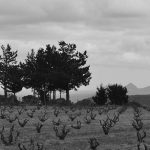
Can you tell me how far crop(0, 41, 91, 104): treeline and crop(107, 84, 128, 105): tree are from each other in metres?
7.02

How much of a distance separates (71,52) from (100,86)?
1208 cm

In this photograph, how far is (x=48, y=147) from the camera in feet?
47.4

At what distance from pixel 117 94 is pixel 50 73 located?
11098 mm

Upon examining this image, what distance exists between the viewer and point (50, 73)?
6562 cm

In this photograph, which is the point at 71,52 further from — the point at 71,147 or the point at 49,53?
the point at 71,147

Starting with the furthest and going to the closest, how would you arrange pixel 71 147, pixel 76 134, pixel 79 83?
pixel 79 83
pixel 76 134
pixel 71 147

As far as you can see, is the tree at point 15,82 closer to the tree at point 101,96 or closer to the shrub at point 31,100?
the shrub at point 31,100

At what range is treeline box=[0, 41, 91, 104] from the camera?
218ft

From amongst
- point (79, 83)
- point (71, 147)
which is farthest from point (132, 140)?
point (79, 83)

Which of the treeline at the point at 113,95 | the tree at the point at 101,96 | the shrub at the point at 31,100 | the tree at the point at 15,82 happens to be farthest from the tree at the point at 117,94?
the tree at the point at 15,82

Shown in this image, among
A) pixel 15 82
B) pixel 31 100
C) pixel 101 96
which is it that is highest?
pixel 15 82

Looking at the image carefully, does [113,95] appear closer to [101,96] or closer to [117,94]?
[117,94]

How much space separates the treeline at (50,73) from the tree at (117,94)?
7020 mm

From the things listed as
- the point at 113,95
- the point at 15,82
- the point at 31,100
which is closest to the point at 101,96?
the point at 113,95
